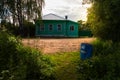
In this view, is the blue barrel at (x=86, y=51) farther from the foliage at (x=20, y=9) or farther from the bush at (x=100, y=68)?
the foliage at (x=20, y=9)

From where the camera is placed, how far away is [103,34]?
14984 mm

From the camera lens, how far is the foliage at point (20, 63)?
8792mm

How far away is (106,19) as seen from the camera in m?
14.1

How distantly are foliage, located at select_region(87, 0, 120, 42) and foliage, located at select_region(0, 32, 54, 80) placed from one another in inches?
163

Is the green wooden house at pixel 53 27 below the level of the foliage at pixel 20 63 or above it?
above

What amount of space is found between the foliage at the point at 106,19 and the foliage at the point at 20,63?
13.6 feet

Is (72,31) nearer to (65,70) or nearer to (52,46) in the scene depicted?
(52,46)

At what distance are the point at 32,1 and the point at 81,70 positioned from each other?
28885 mm

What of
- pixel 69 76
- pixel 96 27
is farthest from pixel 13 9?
pixel 69 76

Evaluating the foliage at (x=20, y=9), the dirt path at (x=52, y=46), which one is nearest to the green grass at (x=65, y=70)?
the dirt path at (x=52, y=46)

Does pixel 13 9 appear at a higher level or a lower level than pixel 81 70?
higher

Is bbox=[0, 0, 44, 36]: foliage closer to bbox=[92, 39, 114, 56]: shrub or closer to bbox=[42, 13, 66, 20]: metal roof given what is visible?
bbox=[42, 13, 66, 20]: metal roof

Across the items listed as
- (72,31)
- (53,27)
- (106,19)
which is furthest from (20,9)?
(106,19)

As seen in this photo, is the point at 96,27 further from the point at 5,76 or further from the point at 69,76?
the point at 5,76
